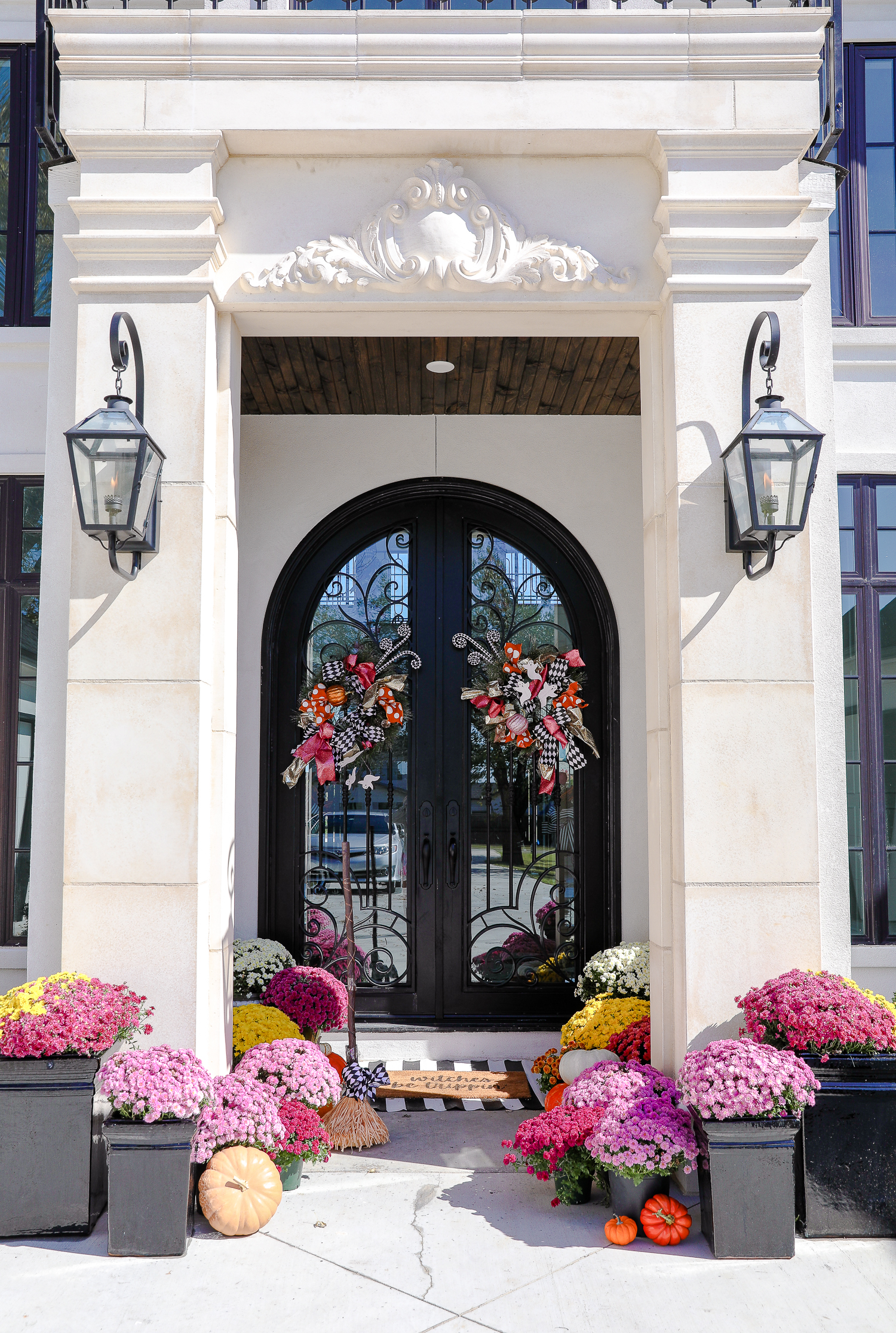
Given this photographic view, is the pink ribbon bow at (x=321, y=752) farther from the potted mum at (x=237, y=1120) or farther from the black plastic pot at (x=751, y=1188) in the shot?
the black plastic pot at (x=751, y=1188)

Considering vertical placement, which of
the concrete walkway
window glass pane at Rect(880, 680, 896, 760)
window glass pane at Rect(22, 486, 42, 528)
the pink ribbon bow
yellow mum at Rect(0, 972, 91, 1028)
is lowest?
the concrete walkway

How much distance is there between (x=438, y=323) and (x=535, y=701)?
218 centimetres

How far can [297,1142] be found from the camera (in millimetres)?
3566

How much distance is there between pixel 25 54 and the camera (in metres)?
5.13

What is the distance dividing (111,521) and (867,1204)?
3532mm

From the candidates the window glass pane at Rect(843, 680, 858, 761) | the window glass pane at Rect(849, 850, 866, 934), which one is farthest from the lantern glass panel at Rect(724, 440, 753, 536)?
the window glass pane at Rect(849, 850, 866, 934)

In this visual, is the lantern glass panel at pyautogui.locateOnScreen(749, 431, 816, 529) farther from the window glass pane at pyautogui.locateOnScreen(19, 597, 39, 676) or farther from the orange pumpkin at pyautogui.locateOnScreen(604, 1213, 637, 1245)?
the window glass pane at pyautogui.locateOnScreen(19, 597, 39, 676)

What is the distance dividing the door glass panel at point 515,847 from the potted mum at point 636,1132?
1877mm

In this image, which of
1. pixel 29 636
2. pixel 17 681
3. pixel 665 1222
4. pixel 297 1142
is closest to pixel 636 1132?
pixel 665 1222

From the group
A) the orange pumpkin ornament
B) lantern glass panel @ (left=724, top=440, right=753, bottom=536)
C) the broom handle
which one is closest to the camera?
the orange pumpkin ornament

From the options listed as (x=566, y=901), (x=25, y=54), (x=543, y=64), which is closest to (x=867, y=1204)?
(x=566, y=901)

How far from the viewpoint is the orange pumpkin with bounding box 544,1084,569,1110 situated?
166 inches

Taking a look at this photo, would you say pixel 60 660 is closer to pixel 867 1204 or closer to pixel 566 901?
pixel 566 901

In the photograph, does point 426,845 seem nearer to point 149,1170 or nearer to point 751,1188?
point 149,1170
